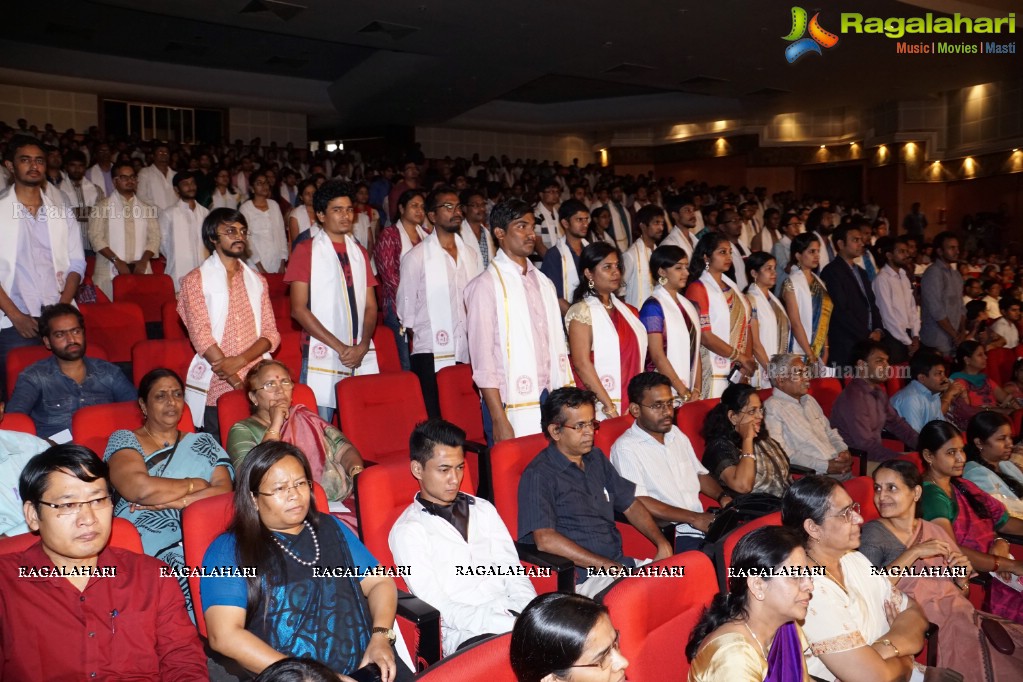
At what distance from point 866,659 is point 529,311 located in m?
1.92

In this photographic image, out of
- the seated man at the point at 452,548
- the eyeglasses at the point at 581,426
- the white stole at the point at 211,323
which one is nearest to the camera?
the seated man at the point at 452,548

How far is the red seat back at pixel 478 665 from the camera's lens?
1534mm

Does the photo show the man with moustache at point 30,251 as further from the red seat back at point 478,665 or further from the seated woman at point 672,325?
the red seat back at point 478,665

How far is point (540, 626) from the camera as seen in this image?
156 cm

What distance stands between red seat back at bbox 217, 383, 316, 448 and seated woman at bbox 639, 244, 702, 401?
1647 mm

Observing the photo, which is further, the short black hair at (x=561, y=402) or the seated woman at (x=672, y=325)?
the seated woman at (x=672, y=325)

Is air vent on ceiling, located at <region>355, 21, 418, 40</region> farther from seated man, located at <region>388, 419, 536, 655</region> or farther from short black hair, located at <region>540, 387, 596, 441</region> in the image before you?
seated man, located at <region>388, 419, 536, 655</region>

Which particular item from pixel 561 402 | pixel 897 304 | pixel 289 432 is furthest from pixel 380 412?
pixel 897 304

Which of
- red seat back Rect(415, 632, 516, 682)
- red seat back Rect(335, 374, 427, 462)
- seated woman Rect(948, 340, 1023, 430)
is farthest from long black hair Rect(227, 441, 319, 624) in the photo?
seated woman Rect(948, 340, 1023, 430)

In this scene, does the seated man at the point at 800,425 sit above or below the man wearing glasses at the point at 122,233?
below

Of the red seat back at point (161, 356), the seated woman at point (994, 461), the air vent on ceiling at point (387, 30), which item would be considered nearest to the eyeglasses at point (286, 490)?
the red seat back at point (161, 356)

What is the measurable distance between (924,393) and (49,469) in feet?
14.2

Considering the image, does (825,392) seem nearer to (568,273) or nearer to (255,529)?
(568,273)

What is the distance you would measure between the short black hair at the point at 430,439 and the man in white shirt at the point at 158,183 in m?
6.05
